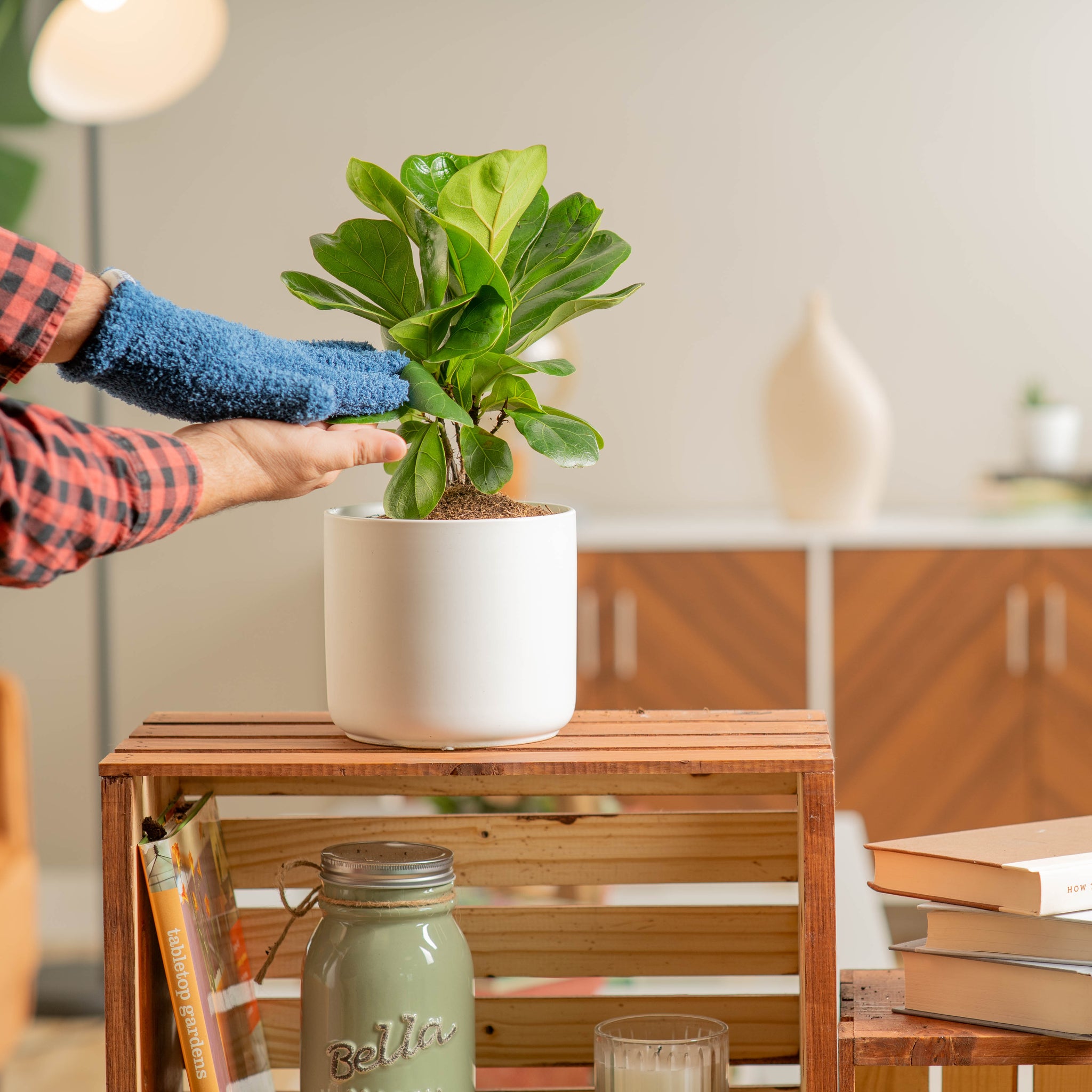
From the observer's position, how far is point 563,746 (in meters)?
0.87

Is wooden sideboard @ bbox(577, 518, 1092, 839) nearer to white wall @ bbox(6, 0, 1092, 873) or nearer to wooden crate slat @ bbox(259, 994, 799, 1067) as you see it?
white wall @ bbox(6, 0, 1092, 873)

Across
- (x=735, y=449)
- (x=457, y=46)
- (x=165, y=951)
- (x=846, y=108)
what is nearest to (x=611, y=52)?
(x=457, y=46)

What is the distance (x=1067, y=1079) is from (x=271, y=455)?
0.64 meters

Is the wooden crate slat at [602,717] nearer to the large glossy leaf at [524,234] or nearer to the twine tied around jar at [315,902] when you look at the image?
the twine tied around jar at [315,902]

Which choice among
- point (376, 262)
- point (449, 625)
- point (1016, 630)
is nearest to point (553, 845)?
point (449, 625)

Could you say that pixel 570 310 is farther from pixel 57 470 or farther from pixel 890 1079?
pixel 890 1079

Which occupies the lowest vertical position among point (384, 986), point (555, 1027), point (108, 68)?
point (555, 1027)

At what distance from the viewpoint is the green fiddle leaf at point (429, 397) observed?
0.82m

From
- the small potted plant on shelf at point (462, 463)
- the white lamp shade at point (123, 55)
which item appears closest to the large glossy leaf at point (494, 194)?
the small potted plant on shelf at point (462, 463)

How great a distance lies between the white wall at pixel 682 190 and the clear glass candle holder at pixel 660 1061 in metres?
2.19

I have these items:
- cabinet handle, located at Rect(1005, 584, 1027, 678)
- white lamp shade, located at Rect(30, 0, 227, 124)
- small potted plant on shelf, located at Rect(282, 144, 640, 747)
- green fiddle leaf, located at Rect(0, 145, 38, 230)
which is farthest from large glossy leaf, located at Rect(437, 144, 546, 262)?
green fiddle leaf, located at Rect(0, 145, 38, 230)

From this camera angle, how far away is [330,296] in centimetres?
90

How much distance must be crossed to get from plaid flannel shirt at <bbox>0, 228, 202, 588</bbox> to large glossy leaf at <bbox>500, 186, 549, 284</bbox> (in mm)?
264

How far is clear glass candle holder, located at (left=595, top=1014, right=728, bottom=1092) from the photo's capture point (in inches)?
34.0
